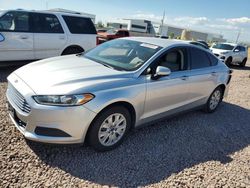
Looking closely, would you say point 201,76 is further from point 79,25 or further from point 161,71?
point 79,25

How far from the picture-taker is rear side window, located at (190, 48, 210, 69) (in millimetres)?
4680

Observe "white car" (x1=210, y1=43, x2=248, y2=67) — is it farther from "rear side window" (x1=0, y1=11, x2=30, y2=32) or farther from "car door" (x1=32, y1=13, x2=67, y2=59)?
"rear side window" (x1=0, y1=11, x2=30, y2=32)

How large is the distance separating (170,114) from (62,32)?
482cm

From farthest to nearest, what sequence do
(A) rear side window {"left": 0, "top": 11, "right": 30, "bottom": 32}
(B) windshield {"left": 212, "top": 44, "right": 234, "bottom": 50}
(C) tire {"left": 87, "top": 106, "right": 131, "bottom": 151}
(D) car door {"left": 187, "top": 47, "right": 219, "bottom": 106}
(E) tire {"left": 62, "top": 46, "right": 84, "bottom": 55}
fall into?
(B) windshield {"left": 212, "top": 44, "right": 234, "bottom": 50} < (E) tire {"left": 62, "top": 46, "right": 84, "bottom": 55} < (A) rear side window {"left": 0, "top": 11, "right": 30, "bottom": 32} < (D) car door {"left": 187, "top": 47, "right": 219, "bottom": 106} < (C) tire {"left": 87, "top": 106, "right": 131, "bottom": 151}

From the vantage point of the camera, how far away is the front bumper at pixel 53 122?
9.37 ft

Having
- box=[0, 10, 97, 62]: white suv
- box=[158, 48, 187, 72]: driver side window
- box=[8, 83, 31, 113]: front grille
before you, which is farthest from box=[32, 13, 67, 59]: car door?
box=[158, 48, 187, 72]: driver side window

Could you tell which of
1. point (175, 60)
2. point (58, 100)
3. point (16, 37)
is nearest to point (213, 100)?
point (175, 60)

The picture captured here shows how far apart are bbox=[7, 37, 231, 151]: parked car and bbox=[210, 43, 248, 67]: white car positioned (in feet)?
36.5

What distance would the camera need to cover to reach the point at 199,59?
487cm

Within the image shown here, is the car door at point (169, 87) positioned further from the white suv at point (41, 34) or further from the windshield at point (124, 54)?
the white suv at point (41, 34)

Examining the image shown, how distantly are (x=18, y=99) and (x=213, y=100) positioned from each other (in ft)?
14.4

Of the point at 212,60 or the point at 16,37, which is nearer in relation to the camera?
the point at 212,60

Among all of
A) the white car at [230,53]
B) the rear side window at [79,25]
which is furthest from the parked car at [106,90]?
the white car at [230,53]

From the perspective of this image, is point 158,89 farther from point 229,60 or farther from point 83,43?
point 229,60
